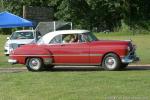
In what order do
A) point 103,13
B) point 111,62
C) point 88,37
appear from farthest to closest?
1. point 103,13
2. point 88,37
3. point 111,62

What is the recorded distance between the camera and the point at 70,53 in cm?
2209

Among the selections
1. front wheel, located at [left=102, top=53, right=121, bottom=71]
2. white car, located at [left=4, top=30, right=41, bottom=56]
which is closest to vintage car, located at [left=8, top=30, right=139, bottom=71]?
front wheel, located at [left=102, top=53, right=121, bottom=71]

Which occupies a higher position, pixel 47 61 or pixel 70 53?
pixel 70 53

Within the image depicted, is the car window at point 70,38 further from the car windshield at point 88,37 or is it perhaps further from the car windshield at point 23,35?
the car windshield at point 23,35

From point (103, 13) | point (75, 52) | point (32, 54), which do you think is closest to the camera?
point (75, 52)

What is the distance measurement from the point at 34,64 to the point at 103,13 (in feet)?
169

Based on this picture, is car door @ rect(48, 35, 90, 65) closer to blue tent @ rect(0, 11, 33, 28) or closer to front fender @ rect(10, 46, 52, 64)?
front fender @ rect(10, 46, 52, 64)

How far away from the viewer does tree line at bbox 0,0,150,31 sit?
7156cm

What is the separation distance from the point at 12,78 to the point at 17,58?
15.5 feet

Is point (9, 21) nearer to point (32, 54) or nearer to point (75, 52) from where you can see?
point (32, 54)

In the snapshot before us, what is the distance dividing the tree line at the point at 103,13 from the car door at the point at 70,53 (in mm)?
48512

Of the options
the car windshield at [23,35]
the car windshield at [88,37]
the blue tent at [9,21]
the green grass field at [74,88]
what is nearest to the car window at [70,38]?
the car windshield at [88,37]

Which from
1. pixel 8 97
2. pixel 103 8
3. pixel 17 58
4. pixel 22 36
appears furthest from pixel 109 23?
pixel 8 97

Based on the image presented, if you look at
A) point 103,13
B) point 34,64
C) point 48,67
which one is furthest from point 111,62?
point 103,13
